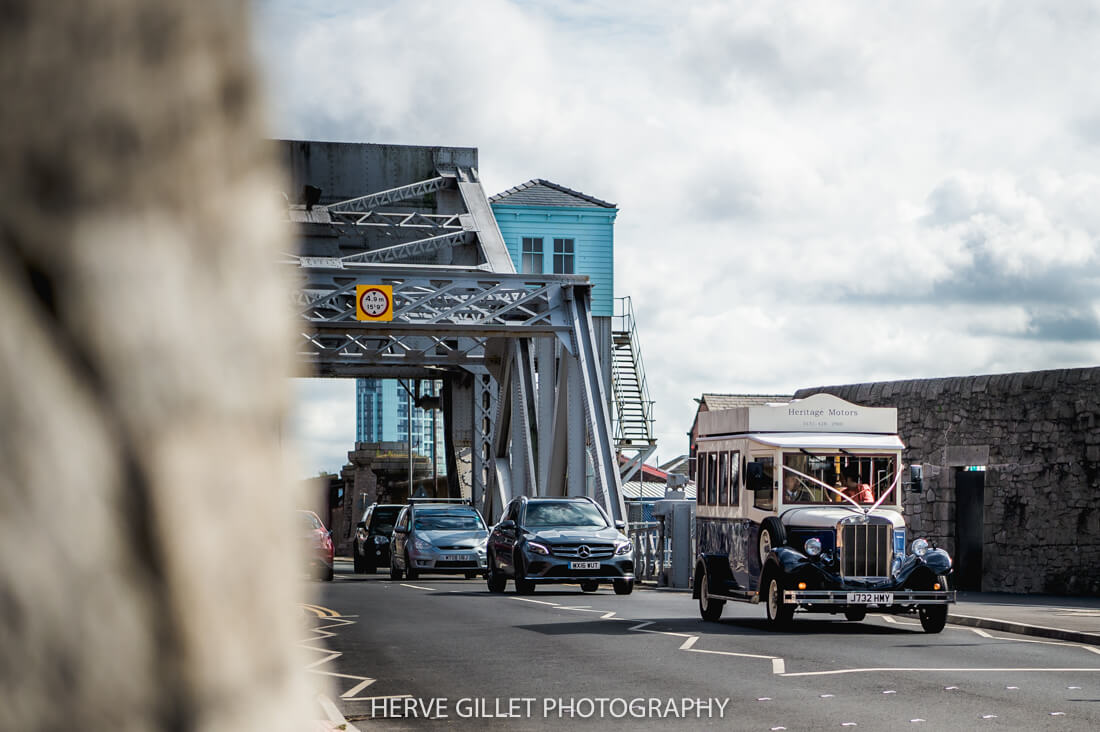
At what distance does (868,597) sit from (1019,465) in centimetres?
913

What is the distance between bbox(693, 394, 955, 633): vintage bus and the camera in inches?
613

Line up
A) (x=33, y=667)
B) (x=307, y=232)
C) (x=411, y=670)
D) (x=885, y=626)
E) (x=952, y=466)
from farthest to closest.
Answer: (x=307, y=232)
(x=952, y=466)
(x=885, y=626)
(x=411, y=670)
(x=33, y=667)

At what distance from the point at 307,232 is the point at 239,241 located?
1368 inches

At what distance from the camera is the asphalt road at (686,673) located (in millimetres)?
8930

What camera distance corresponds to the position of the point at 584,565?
74.3ft

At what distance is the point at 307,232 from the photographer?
34906mm

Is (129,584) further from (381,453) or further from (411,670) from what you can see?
(381,453)

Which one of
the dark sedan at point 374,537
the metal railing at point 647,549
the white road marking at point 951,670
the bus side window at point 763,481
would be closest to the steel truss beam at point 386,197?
the dark sedan at point 374,537

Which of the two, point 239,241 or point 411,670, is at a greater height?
point 239,241

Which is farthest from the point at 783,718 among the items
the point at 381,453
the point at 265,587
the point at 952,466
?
the point at 381,453

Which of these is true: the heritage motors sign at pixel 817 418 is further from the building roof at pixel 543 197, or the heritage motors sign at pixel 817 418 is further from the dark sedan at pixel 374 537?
the building roof at pixel 543 197

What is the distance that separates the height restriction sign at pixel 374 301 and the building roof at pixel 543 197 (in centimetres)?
1885

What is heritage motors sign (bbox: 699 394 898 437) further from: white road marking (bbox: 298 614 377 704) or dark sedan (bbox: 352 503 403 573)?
dark sedan (bbox: 352 503 403 573)

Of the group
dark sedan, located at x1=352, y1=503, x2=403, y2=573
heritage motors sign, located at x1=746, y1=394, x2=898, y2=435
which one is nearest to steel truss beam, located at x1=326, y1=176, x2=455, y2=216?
dark sedan, located at x1=352, y1=503, x2=403, y2=573
